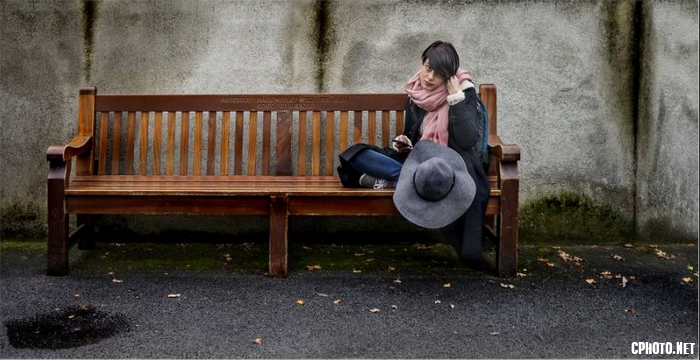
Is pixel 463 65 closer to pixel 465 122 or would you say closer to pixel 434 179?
pixel 465 122

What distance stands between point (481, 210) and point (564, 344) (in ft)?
3.45

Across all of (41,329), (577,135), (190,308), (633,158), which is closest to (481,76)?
(577,135)

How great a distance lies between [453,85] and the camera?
11.8ft

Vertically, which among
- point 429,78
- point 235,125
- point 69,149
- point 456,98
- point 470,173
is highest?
point 429,78

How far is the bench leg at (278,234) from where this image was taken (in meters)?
3.59

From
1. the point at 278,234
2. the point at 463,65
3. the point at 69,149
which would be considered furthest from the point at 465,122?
the point at 69,149

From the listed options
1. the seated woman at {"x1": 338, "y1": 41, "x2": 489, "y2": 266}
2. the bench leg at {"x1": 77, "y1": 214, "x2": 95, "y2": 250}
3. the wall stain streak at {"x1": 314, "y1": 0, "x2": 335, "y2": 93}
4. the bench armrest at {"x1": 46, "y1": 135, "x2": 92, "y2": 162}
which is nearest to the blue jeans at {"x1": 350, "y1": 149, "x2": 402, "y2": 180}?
the seated woman at {"x1": 338, "y1": 41, "x2": 489, "y2": 266}

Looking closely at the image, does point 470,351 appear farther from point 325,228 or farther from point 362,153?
point 325,228

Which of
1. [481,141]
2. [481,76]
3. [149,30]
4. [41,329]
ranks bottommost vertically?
[41,329]

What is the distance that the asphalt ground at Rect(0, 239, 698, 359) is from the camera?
8.52ft

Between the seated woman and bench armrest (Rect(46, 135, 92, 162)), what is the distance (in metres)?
1.69

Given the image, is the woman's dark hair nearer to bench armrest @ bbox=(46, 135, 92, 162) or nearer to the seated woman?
the seated woman

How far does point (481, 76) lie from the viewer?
457cm

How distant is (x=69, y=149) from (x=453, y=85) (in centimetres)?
241
